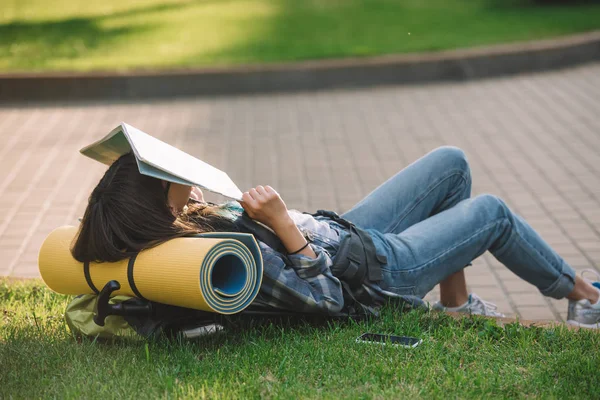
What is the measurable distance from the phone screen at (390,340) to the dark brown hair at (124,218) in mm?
827

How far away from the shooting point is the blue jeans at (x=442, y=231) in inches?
142

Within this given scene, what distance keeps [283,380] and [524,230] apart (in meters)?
1.43

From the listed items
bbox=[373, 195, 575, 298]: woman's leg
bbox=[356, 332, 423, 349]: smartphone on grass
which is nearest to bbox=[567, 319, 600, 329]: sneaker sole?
bbox=[373, 195, 575, 298]: woman's leg

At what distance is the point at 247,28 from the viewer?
12.1 m

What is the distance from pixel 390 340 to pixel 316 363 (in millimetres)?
349

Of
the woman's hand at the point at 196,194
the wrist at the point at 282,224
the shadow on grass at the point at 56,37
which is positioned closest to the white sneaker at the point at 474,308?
the wrist at the point at 282,224

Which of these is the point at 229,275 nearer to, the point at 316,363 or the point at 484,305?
the point at 316,363

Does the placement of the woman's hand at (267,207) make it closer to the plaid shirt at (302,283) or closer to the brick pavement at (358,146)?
the plaid shirt at (302,283)

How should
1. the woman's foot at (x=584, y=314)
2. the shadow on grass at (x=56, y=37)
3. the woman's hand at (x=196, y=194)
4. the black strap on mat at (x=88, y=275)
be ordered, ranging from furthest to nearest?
the shadow on grass at (x=56, y=37) < the woman's foot at (x=584, y=314) < the woman's hand at (x=196, y=194) < the black strap on mat at (x=88, y=275)

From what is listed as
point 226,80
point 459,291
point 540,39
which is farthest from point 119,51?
point 459,291

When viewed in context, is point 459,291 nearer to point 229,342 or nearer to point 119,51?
point 229,342

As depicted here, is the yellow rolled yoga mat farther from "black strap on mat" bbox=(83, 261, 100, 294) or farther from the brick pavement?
the brick pavement

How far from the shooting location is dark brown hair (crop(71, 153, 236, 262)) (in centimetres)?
301

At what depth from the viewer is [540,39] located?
1088cm
